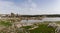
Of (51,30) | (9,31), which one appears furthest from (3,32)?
(51,30)

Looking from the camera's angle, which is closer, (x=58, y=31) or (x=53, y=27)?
(x=58, y=31)

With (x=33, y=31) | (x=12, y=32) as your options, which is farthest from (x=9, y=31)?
(x=33, y=31)

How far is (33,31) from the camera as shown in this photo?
37.6 meters

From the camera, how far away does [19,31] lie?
1439 inches

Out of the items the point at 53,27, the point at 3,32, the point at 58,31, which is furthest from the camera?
the point at 53,27

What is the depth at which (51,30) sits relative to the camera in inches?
1478

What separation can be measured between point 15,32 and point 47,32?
Answer: 18.7ft

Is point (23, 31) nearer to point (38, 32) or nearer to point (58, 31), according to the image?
point (38, 32)

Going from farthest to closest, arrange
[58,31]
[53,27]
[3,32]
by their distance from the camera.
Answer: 1. [53,27]
2. [3,32]
3. [58,31]

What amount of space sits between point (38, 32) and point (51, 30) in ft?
7.98

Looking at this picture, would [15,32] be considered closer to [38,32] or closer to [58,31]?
[38,32]

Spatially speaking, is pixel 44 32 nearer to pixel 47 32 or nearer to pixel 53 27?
pixel 47 32

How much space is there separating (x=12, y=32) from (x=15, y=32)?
0.59 metres

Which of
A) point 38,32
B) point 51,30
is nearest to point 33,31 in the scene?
point 38,32
